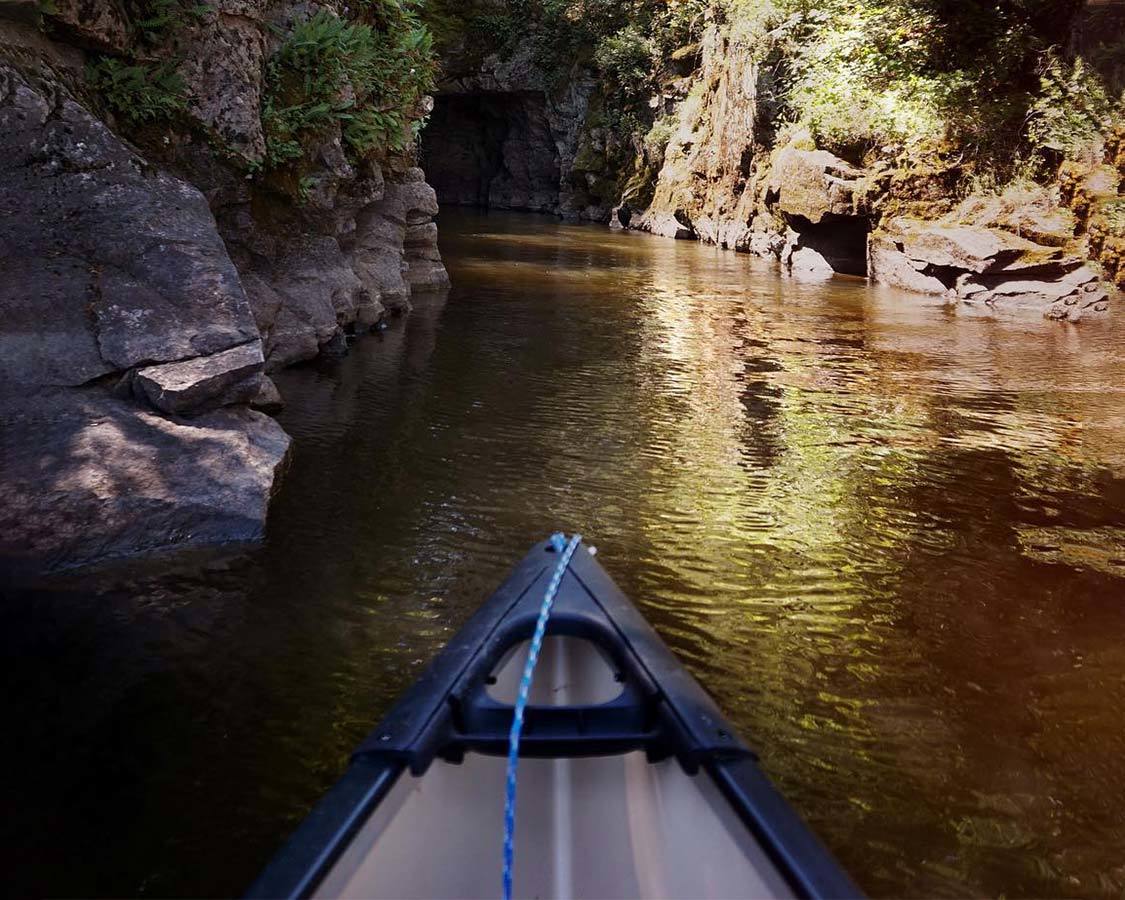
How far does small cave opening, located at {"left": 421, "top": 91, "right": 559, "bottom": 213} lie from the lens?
39.8 meters

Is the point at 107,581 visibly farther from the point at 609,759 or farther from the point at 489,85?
the point at 489,85

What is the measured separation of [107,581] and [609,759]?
2840 millimetres

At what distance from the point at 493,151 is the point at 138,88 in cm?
3866

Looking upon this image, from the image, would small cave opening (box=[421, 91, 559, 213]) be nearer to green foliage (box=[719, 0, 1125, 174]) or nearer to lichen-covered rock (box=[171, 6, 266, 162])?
green foliage (box=[719, 0, 1125, 174])

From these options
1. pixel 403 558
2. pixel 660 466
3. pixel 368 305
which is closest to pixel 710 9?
pixel 368 305

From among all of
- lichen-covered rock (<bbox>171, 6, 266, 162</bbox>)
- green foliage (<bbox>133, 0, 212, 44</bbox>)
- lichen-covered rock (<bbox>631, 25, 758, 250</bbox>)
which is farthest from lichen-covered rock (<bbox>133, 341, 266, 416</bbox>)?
A: lichen-covered rock (<bbox>631, 25, 758, 250</bbox>)

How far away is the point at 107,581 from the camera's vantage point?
167 inches

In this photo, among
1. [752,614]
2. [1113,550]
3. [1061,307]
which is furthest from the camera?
[1061,307]

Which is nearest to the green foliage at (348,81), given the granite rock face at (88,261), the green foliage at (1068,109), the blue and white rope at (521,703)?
the granite rock face at (88,261)

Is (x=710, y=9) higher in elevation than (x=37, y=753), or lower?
higher

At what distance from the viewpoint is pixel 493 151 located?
143ft

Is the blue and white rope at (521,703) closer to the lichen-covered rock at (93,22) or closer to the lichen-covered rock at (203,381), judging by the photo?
the lichen-covered rock at (203,381)

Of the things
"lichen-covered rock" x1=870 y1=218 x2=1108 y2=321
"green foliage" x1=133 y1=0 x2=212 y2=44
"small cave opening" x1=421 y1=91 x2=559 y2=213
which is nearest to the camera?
"green foliage" x1=133 y1=0 x2=212 y2=44

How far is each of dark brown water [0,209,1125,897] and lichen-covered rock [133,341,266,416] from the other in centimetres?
67
